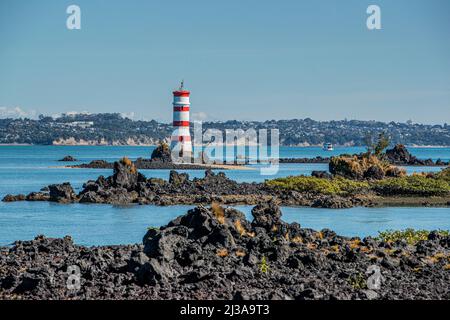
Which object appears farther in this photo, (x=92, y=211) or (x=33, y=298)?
(x=92, y=211)

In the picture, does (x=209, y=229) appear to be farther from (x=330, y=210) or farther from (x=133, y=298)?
(x=330, y=210)

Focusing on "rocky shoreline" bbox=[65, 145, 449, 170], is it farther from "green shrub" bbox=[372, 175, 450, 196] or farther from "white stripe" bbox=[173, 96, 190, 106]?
"green shrub" bbox=[372, 175, 450, 196]

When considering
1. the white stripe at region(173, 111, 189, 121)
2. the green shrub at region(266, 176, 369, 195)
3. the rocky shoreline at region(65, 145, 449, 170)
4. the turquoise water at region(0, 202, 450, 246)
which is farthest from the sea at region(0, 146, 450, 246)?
the rocky shoreline at region(65, 145, 449, 170)

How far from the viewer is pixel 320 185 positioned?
52188 millimetres

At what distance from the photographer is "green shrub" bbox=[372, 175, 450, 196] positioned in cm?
5234

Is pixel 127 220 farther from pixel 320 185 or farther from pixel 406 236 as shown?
pixel 320 185

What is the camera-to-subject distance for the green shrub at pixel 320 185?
51.8 metres

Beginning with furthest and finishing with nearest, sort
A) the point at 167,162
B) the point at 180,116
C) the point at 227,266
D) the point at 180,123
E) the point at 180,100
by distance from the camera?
the point at 167,162 → the point at 180,123 → the point at 180,116 → the point at 180,100 → the point at 227,266

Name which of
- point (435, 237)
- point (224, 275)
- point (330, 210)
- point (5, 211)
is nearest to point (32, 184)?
point (5, 211)

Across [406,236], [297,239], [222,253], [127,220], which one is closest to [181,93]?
[127,220]

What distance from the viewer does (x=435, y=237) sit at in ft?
92.1

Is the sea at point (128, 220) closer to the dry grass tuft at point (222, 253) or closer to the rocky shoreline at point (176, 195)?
the rocky shoreline at point (176, 195)

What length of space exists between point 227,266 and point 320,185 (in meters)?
31.3

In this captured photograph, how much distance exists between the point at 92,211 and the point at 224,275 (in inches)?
933
